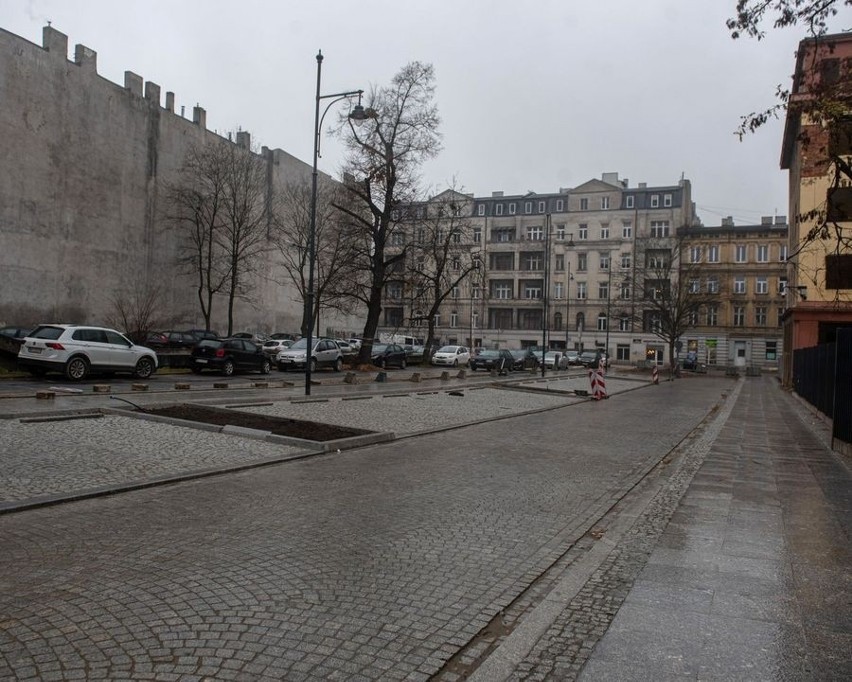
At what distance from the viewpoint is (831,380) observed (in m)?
17.0

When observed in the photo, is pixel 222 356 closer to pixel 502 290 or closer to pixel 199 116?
pixel 199 116

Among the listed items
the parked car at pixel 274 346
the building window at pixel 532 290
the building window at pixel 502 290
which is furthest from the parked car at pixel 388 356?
the building window at pixel 502 290

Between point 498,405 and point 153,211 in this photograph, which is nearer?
point 498,405

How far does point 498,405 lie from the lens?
20484 millimetres

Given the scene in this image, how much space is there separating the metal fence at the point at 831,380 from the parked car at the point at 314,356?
21.4 metres

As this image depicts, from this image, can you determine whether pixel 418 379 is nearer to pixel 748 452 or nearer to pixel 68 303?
pixel 748 452

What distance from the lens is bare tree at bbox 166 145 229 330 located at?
158ft

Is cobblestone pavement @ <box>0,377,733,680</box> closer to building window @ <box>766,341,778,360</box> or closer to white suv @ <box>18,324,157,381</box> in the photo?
white suv @ <box>18,324,157,381</box>

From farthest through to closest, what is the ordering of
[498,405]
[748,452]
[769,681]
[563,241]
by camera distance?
[563,241], [498,405], [748,452], [769,681]

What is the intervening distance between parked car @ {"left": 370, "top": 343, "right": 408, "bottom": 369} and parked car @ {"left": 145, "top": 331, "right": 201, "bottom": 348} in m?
10.5

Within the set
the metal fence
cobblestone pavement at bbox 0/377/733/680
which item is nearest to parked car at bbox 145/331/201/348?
the metal fence

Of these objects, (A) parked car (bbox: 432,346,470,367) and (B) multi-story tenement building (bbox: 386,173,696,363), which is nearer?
(A) parked car (bbox: 432,346,470,367)

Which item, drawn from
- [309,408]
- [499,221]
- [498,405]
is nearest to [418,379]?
[498,405]

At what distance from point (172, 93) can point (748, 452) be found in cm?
4938
